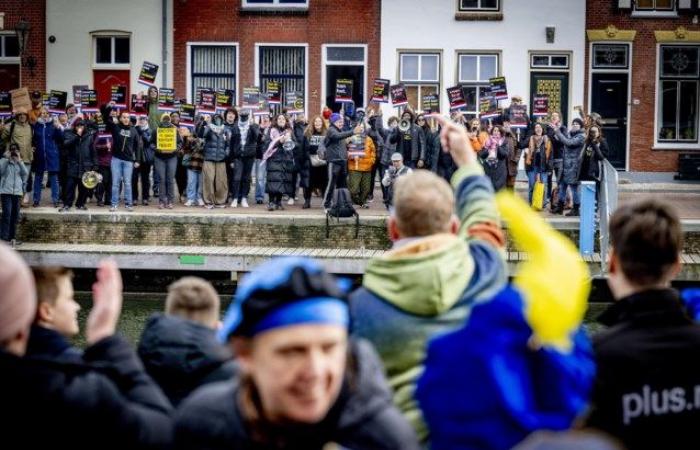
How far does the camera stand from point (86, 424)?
256 cm

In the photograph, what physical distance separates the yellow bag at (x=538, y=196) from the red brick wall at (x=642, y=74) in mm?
6490

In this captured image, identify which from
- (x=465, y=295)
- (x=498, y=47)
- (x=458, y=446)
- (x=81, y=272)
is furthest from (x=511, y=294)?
(x=498, y=47)

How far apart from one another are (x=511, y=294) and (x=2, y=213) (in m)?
16.2

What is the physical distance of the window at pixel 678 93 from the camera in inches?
988

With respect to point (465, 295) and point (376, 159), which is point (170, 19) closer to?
point (376, 159)

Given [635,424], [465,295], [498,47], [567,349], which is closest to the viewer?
[567,349]

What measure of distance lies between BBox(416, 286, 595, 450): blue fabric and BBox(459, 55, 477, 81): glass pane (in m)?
23.0

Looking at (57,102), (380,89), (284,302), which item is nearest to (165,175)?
(57,102)

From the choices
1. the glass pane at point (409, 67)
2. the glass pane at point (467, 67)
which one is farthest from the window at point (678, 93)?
the glass pane at point (409, 67)

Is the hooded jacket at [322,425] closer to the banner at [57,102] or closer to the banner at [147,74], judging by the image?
the banner at [57,102]

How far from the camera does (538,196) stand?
1917cm

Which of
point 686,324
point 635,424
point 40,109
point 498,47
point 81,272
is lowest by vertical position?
point 81,272

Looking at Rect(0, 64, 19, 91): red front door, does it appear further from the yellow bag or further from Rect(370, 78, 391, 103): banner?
the yellow bag

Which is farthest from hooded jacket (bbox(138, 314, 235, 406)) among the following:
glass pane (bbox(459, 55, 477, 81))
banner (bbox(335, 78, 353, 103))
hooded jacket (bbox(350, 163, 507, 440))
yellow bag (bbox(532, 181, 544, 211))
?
glass pane (bbox(459, 55, 477, 81))
